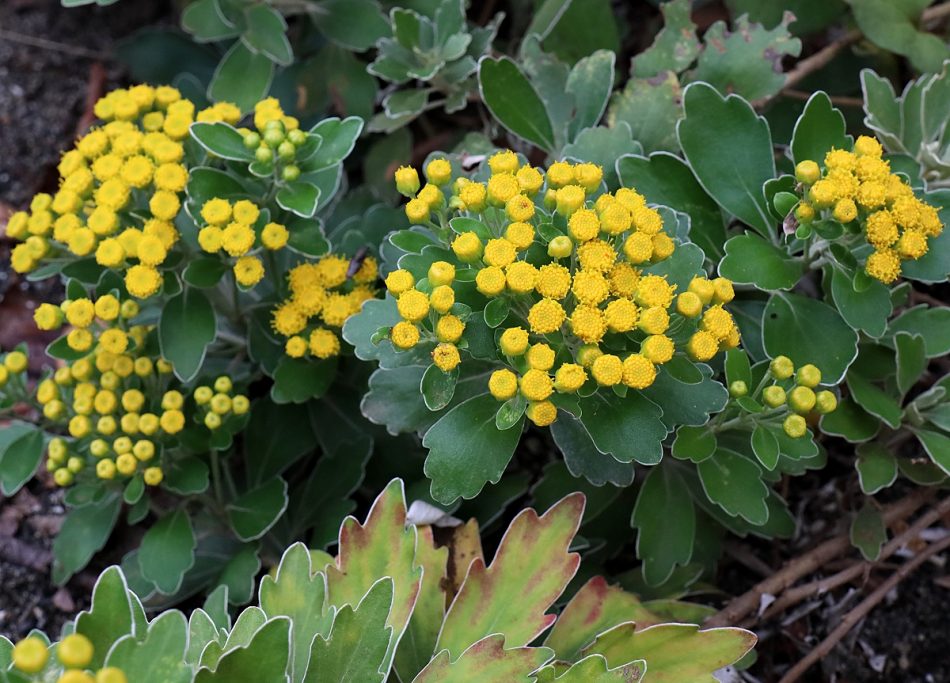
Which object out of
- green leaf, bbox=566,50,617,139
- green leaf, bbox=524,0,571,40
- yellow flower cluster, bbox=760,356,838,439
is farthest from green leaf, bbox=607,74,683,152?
yellow flower cluster, bbox=760,356,838,439

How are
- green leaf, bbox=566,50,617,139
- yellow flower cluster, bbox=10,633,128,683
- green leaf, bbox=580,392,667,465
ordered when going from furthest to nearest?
green leaf, bbox=566,50,617,139, green leaf, bbox=580,392,667,465, yellow flower cluster, bbox=10,633,128,683

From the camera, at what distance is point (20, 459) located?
7.27ft

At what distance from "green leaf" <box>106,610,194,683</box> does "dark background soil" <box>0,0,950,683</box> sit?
133 cm

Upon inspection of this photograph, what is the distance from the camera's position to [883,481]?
205 cm

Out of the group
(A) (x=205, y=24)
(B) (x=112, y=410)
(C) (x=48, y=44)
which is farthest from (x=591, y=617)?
(C) (x=48, y=44)

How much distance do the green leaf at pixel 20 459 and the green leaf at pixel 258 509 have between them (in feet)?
1.58

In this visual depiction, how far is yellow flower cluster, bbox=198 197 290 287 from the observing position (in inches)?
77.3

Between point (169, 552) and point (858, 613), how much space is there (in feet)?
5.57

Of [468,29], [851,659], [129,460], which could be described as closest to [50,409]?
[129,460]

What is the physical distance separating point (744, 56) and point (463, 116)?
3.52 feet

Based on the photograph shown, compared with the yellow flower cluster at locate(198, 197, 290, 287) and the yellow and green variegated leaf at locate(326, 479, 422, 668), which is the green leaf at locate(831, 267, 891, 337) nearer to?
the yellow and green variegated leaf at locate(326, 479, 422, 668)

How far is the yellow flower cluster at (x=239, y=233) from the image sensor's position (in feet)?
6.44

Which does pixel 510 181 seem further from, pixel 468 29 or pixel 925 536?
pixel 925 536

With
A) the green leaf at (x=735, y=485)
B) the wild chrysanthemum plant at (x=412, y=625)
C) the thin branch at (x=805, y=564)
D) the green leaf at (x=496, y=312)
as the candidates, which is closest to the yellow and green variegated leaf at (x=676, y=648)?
the wild chrysanthemum plant at (x=412, y=625)
